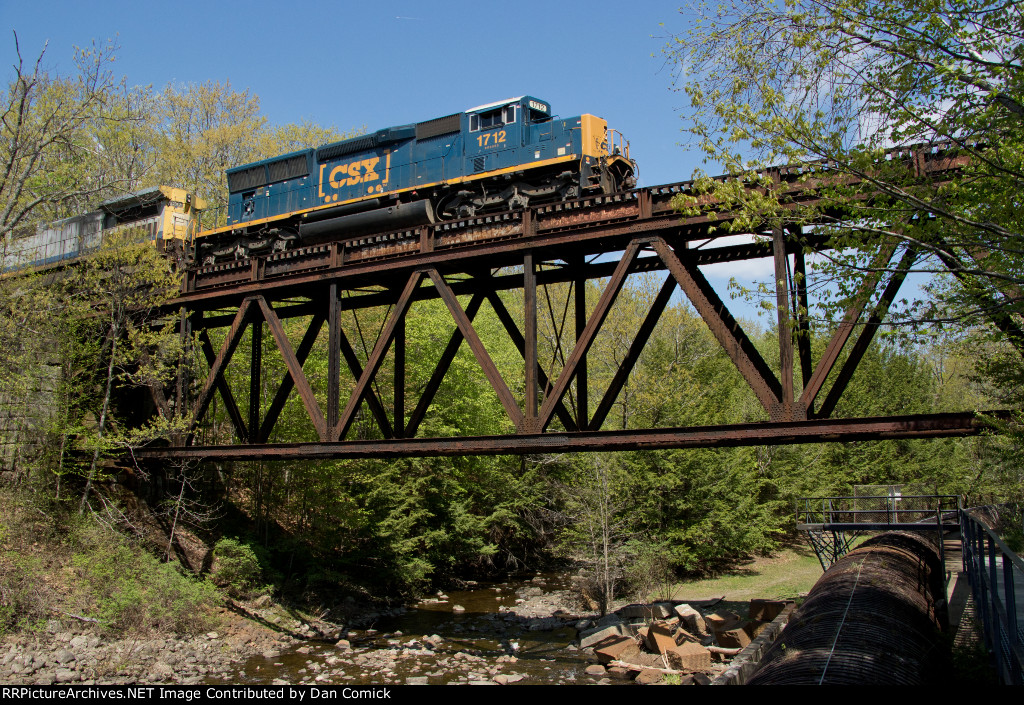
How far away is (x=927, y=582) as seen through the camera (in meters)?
14.6

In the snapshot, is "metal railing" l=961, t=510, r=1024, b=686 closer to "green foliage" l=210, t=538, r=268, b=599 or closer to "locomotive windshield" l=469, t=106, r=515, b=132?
"locomotive windshield" l=469, t=106, r=515, b=132

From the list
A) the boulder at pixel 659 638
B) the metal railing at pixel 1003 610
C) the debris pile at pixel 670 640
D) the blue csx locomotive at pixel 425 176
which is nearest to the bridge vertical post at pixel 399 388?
the blue csx locomotive at pixel 425 176

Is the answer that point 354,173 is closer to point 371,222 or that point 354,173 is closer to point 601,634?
point 371,222

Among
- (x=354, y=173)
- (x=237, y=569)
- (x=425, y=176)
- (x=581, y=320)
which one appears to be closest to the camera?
(x=581, y=320)

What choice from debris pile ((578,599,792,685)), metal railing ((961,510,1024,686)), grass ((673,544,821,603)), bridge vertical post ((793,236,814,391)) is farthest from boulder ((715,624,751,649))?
bridge vertical post ((793,236,814,391))

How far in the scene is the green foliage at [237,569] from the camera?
2225 cm

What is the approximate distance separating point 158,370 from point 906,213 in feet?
58.3

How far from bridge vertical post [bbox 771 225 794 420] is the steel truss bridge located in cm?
3

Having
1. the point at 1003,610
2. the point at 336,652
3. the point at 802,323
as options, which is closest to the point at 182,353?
the point at 336,652

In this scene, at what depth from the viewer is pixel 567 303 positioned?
1215 centimetres

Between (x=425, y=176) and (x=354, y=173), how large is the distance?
341 centimetres

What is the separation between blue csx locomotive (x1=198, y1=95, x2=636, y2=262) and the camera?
64.5 ft

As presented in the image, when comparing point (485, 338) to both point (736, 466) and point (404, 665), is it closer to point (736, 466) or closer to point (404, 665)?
point (736, 466)

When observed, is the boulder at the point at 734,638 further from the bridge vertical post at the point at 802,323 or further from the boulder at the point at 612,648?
the bridge vertical post at the point at 802,323
